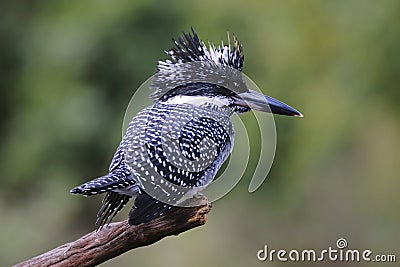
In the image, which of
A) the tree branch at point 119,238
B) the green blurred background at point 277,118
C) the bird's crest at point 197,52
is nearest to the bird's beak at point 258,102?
the bird's crest at point 197,52

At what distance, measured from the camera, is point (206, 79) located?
2.93 metres

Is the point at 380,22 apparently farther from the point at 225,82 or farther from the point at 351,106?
the point at 225,82

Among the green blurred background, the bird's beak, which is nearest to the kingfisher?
the bird's beak

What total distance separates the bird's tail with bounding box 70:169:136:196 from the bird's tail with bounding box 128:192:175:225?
0.06 m

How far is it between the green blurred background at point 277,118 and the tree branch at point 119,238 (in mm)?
3731

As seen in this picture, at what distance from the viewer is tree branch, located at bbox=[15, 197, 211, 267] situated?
2.72 m

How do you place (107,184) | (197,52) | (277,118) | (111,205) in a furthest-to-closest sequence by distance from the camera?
(277,118), (197,52), (111,205), (107,184)

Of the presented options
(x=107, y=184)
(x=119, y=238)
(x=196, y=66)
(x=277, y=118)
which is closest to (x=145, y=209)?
(x=107, y=184)

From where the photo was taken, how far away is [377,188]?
7.02 m

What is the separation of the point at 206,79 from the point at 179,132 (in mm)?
295

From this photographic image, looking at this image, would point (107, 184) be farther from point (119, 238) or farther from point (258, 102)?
point (258, 102)

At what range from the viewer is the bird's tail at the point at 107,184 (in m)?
2.39

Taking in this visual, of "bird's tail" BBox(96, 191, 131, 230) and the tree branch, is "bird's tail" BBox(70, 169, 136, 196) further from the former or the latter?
the tree branch

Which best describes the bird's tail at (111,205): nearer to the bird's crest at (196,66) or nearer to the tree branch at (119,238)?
the tree branch at (119,238)
